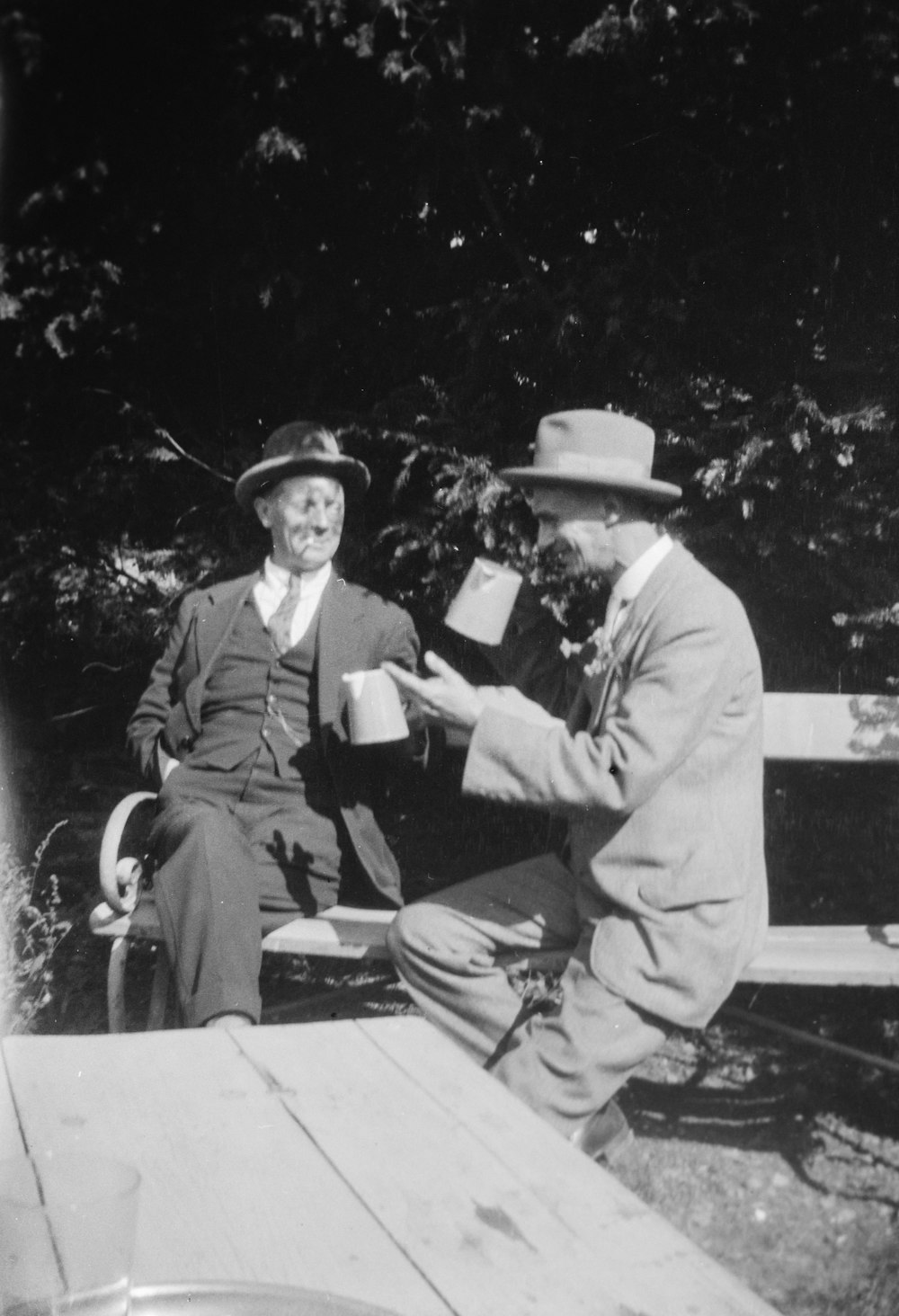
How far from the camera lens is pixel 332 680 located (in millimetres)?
3516

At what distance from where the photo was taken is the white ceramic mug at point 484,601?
2.92m

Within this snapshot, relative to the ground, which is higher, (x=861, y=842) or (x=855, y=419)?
(x=855, y=419)

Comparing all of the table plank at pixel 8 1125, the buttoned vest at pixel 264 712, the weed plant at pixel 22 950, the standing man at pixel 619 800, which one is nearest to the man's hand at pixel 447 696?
the standing man at pixel 619 800

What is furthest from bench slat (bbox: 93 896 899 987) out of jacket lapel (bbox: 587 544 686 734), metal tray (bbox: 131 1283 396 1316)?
metal tray (bbox: 131 1283 396 1316)

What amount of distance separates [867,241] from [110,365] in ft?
8.51

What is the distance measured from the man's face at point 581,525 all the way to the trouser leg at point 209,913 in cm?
116

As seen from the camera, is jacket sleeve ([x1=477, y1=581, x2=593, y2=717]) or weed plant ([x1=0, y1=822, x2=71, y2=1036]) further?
weed plant ([x1=0, y1=822, x2=71, y2=1036])

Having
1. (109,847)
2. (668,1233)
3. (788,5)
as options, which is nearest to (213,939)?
(109,847)

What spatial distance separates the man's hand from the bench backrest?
117cm

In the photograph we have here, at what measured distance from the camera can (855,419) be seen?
3416mm

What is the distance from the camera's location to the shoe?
2721 mm

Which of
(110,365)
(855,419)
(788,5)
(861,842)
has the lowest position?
(861,842)

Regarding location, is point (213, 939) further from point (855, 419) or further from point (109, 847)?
point (855, 419)

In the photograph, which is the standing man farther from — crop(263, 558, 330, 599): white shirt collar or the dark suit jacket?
crop(263, 558, 330, 599): white shirt collar
